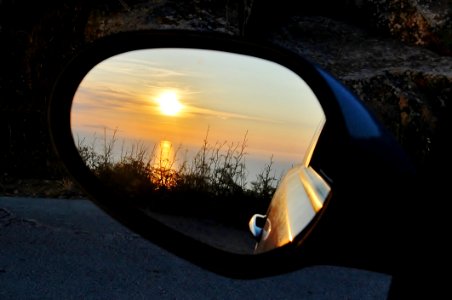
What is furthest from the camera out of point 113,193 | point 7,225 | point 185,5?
point 185,5

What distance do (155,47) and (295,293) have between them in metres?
2.88

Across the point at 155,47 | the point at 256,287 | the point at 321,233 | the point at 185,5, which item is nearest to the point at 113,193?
the point at 155,47

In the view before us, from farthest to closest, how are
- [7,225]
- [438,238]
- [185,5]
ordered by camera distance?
[185,5]
[7,225]
[438,238]

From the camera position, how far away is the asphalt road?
335 cm

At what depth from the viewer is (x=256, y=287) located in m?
3.67

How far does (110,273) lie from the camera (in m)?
3.65

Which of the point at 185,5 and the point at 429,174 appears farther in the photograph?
the point at 185,5

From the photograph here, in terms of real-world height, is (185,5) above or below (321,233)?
above

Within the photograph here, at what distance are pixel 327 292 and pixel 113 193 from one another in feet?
9.94

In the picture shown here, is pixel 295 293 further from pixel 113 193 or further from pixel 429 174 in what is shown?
pixel 429 174

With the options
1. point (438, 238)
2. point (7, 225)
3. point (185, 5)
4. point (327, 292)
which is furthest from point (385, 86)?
point (438, 238)

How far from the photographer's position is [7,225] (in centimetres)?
441

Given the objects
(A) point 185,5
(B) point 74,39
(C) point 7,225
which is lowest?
(C) point 7,225

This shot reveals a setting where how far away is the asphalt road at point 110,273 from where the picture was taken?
3346 mm
